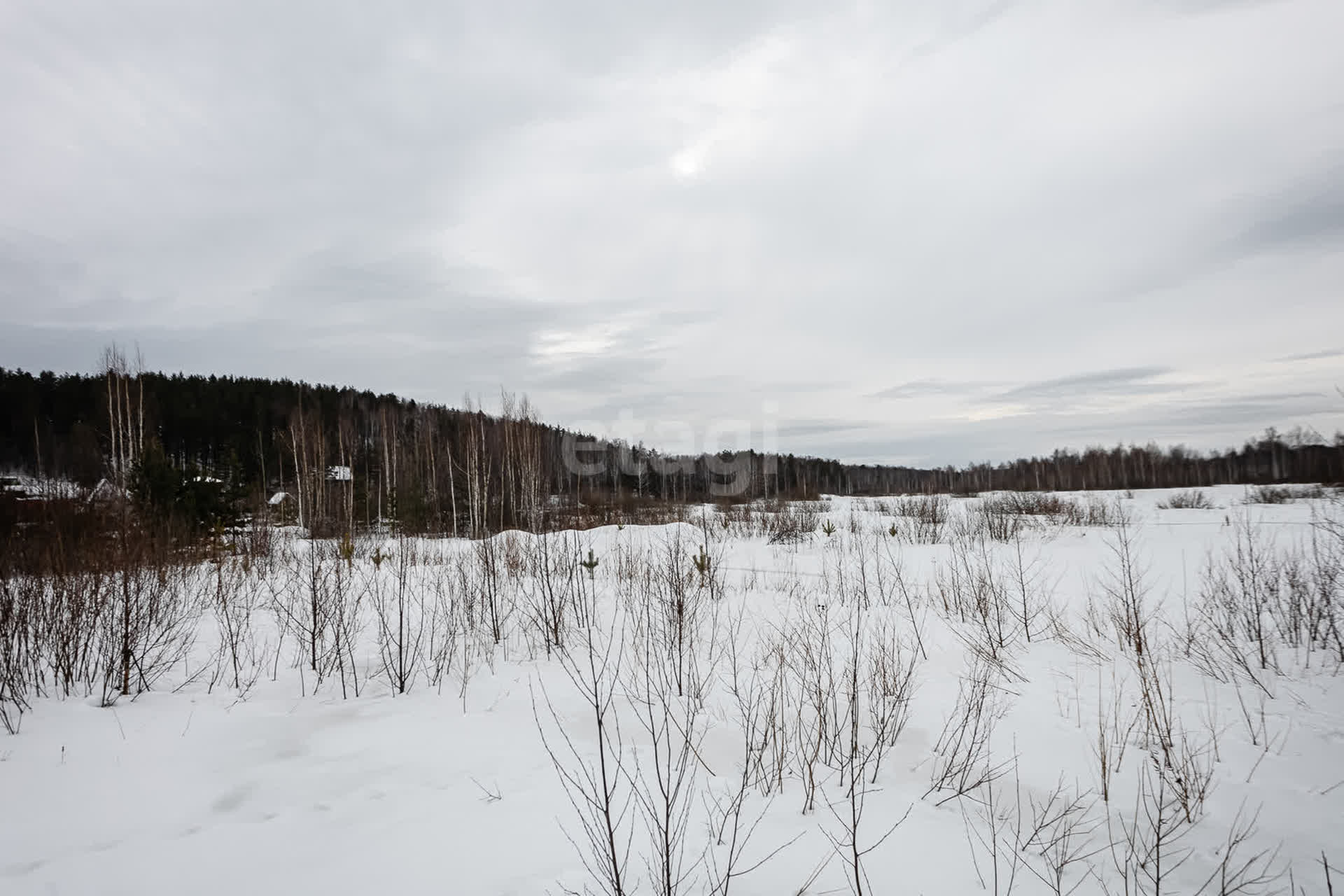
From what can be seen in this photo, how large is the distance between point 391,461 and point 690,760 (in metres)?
34.1

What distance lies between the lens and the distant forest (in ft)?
65.3

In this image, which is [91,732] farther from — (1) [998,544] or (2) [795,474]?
(2) [795,474]

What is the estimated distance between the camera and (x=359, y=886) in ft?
7.75

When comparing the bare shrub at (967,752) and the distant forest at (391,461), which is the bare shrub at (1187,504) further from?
the bare shrub at (967,752)

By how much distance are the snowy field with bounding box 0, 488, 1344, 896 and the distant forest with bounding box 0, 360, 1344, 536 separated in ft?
17.2

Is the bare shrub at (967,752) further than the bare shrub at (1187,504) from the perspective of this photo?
No

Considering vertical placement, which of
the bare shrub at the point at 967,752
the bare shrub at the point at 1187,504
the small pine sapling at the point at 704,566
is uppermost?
the small pine sapling at the point at 704,566

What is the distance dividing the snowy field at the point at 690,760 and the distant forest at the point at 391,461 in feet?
17.2

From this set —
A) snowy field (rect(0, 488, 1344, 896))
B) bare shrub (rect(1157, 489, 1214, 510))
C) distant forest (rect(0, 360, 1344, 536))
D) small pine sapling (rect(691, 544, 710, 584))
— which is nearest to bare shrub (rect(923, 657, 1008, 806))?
snowy field (rect(0, 488, 1344, 896))

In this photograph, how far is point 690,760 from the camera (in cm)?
375

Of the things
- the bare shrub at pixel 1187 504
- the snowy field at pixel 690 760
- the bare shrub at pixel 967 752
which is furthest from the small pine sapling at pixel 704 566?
the bare shrub at pixel 1187 504

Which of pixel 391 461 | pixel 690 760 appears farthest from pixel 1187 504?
pixel 391 461

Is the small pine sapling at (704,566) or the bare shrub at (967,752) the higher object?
the small pine sapling at (704,566)

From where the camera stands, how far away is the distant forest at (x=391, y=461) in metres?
19.9
